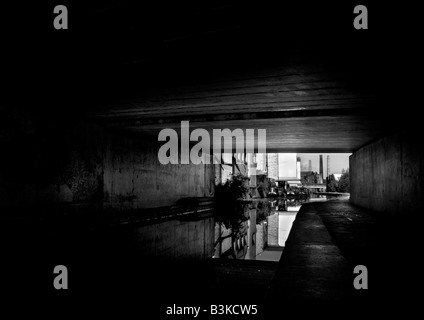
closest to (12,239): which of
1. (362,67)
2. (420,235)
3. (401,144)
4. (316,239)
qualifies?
(316,239)

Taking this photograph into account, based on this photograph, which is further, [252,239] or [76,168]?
[252,239]

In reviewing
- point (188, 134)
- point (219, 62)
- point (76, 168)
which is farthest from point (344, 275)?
point (188, 134)

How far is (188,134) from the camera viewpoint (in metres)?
11.7

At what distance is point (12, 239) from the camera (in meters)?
6.33

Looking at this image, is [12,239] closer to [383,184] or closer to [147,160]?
[147,160]

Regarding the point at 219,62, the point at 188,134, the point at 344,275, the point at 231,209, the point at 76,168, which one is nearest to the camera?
the point at 344,275

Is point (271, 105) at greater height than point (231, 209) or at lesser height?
greater

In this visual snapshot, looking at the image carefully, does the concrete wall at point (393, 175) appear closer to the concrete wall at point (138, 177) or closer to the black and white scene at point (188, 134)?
the black and white scene at point (188, 134)

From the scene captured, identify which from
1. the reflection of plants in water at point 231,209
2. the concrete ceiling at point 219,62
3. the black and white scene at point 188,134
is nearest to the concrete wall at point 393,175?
the black and white scene at point 188,134

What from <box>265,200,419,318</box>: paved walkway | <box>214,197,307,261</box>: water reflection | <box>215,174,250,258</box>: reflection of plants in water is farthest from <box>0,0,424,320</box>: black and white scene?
<box>215,174,250,258</box>: reflection of plants in water

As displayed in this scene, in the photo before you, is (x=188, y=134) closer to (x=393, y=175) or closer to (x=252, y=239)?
(x=252, y=239)

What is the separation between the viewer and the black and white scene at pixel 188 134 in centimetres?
316

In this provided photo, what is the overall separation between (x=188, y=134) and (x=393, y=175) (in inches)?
275

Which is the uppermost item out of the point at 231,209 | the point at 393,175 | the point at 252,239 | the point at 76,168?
the point at 76,168
